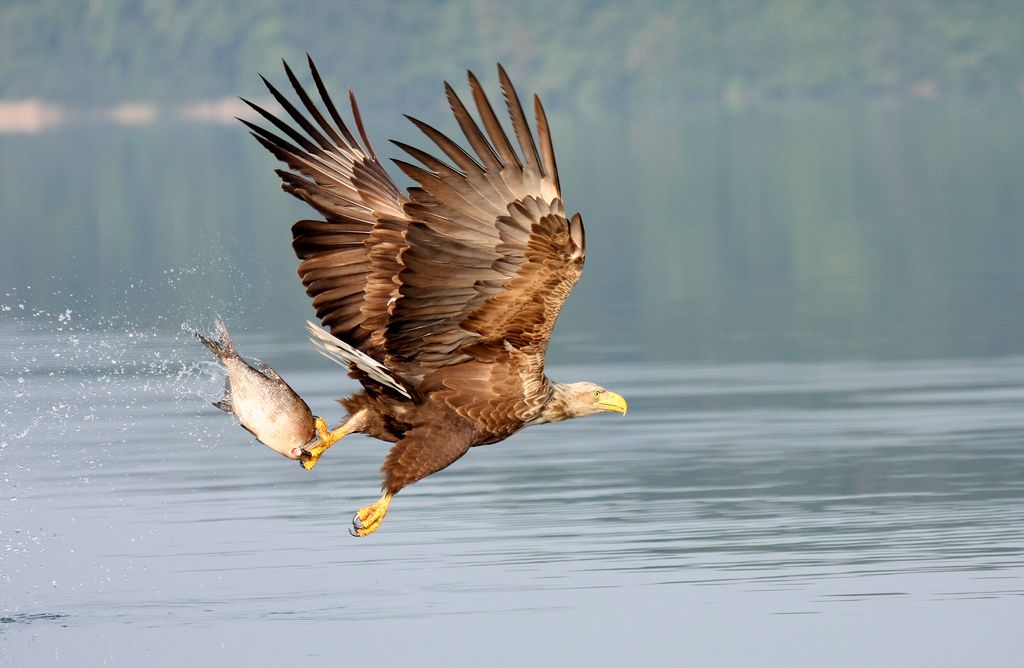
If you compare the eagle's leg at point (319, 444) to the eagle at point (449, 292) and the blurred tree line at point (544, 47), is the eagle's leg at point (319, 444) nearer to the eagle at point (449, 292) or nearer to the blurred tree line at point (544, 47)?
the eagle at point (449, 292)

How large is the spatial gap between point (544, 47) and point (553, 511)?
73.9 meters

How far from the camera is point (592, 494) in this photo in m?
12.1

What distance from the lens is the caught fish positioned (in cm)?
877

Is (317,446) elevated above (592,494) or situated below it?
below

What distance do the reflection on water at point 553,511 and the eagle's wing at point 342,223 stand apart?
58 cm

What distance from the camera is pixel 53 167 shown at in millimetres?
52031

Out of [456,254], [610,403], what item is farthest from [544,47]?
[456,254]

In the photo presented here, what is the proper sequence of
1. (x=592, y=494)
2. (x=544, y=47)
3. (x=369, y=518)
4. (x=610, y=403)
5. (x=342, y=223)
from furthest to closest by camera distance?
1. (x=544, y=47)
2. (x=592, y=494)
3. (x=342, y=223)
4. (x=610, y=403)
5. (x=369, y=518)

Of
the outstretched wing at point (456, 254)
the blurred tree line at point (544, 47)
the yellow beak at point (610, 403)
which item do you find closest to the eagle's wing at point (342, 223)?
the outstretched wing at point (456, 254)

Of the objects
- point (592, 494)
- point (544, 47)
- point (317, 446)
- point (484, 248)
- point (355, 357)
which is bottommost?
point (317, 446)

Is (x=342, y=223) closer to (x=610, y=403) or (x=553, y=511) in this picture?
(x=610, y=403)

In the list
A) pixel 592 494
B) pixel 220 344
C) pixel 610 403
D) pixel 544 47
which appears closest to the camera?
pixel 220 344

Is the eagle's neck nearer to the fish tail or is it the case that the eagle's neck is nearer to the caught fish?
the caught fish

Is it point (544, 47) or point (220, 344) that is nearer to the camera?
point (220, 344)
